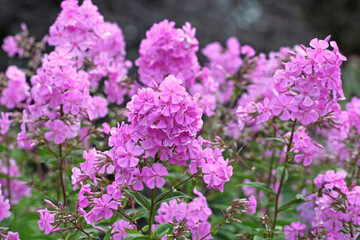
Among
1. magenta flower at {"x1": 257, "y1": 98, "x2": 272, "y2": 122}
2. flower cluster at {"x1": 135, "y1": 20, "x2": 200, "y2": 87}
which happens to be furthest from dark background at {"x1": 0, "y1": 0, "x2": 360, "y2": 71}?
magenta flower at {"x1": 257, "y1": 98, "x2": 272, "y2": 122}

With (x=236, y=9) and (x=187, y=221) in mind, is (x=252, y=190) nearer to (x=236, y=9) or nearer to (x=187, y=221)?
(x=187, y=221)

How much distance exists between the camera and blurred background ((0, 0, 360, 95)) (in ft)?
20.6

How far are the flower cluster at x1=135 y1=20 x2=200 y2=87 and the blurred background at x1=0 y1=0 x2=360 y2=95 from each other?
315cm

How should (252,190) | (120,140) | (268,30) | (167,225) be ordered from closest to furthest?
(120,140), (167,225), (252,190), (268,30)

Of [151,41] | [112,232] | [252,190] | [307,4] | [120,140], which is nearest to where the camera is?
[120,140]

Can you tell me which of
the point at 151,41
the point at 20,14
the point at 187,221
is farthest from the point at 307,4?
the point at 187,221

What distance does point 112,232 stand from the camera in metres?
2.15

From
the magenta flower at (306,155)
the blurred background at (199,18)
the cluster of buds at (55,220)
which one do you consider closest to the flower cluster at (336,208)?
the magenta flower at (306,155)

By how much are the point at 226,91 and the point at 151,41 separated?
1182 mm

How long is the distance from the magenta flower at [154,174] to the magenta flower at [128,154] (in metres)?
0.08

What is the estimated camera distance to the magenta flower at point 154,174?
1.87m

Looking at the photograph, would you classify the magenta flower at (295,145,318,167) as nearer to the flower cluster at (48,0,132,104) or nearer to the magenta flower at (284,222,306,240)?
the magenta flower at (284,222,306,240)

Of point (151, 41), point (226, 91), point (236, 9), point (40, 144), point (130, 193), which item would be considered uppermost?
point (236, 9)

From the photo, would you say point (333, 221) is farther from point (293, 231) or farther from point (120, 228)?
point (120, 228)
